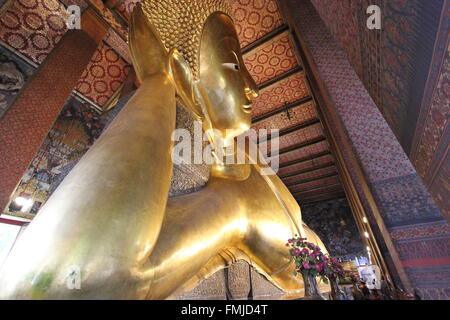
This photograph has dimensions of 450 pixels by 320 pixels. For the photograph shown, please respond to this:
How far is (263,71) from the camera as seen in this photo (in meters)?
3.70

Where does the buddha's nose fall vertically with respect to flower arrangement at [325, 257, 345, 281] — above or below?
above

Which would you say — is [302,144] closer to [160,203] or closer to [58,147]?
[58,147]

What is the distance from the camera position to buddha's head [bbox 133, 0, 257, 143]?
0.71m

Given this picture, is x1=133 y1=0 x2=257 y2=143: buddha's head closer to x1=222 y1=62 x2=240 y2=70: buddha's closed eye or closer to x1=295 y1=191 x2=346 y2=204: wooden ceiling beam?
x1=222 y1=62 x2=240 y2=70: buddha's closed eye

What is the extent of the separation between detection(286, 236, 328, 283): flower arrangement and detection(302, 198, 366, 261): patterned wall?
8944mm

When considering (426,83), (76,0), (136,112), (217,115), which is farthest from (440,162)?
(76,0)

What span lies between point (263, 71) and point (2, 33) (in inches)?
134

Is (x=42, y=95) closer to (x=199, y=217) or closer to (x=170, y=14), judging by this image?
(x=170, y=14)

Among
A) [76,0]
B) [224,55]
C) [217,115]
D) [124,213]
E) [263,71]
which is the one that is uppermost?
[263,71]

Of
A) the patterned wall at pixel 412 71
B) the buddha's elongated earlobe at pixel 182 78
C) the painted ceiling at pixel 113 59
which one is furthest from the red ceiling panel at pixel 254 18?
the buddha's elongated earlobe at pixel 182 78

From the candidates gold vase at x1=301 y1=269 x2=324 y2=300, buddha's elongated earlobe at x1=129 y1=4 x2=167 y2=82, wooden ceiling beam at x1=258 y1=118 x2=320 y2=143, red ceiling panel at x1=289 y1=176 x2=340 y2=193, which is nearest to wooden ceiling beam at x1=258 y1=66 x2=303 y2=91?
wooden ceiling beam at x1=258 y1=118 x2=320 y2=143

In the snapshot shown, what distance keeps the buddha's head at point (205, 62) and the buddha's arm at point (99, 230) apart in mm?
397

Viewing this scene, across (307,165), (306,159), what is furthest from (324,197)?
(306,159)

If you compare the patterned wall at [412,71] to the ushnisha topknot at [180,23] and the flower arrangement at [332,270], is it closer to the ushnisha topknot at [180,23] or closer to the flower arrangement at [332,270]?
the flower arrangement at [332,270]
